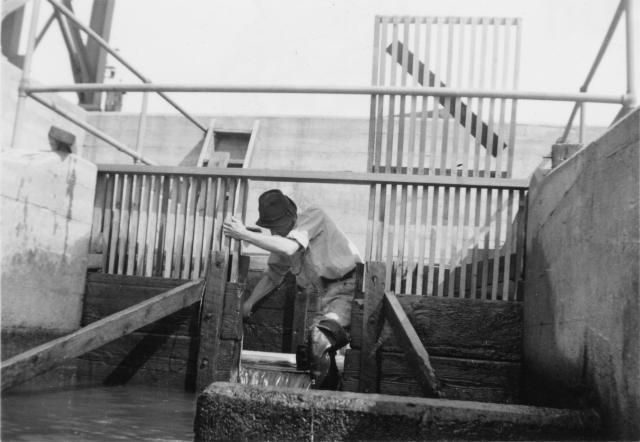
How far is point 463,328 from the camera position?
4922mm

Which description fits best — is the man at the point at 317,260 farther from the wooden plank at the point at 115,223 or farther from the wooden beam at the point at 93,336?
the wooden plank at the point at 115,223

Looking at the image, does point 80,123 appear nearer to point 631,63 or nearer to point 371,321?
point 371,321

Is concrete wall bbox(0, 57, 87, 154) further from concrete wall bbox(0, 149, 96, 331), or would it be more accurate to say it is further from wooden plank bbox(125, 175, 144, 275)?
concrete wall bbox(0, 149, 96, 331)

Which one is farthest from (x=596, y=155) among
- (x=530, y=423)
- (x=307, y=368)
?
(x=307, y=368)

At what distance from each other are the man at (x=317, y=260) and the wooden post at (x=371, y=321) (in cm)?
30

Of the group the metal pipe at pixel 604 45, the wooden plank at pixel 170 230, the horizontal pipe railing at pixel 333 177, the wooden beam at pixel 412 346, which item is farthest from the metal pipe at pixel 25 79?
the metal pipe at pixel 604 45

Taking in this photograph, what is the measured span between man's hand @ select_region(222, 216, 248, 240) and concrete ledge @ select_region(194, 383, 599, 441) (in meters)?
2.19

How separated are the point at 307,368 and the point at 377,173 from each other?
5.99ft

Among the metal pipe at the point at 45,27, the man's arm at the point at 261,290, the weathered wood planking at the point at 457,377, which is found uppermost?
the metal pipe at the point at 45,27

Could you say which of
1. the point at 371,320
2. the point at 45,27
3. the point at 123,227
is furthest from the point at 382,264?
the point at 45,27

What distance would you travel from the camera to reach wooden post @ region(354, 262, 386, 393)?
16.0 ft

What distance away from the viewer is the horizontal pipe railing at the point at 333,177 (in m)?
5.15

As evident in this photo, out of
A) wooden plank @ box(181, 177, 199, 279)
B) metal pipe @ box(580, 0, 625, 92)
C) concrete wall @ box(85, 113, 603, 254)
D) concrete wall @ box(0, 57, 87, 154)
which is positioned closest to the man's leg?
wooden plank @ box(181, 177, 199, 279)

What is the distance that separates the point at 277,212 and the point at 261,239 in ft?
1.84
